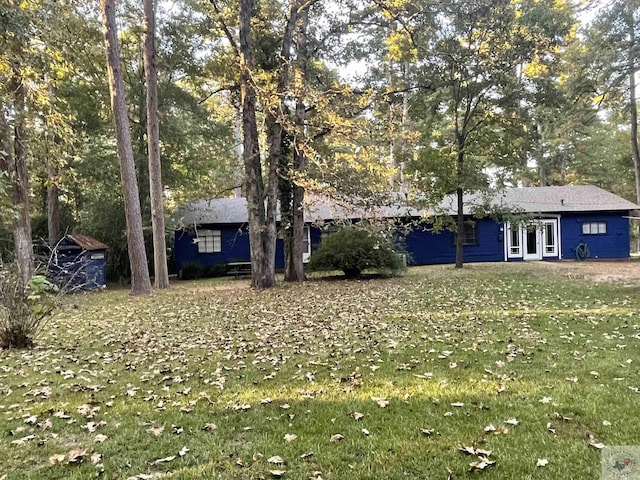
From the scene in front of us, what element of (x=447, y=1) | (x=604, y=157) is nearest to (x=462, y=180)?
(x=447, y=1)

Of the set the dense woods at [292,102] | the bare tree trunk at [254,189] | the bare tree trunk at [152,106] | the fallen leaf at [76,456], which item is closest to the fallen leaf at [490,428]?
the fallen leaf at [76,456]

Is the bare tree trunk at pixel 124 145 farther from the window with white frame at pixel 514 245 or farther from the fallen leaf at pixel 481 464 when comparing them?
the window with white frame at pixel 514 245

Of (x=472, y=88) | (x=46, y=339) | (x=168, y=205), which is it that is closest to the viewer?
(x=46, y=339)

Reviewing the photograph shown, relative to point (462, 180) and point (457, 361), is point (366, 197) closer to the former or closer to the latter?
point (462, 180)

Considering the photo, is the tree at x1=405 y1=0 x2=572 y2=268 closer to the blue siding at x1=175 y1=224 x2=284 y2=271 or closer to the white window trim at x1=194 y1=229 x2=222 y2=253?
the blue siding at x1=175 y1=224 x2=284 y2=271

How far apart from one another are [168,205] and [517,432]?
19312 millimetres

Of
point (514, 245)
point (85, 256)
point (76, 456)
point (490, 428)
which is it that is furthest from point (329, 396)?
point (514, 245)

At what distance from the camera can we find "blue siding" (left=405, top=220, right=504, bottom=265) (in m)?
22.4

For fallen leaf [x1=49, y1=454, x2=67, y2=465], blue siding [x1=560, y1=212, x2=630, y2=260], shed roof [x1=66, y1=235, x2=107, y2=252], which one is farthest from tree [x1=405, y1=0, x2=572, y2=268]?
fallen leaf [x1=49, y1=454, x2=67, y2=465]

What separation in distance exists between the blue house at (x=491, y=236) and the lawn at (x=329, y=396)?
540 inches

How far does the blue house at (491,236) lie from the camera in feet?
71.5

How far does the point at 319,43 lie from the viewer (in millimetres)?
15195

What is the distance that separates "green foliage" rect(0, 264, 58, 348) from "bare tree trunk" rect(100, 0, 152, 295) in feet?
22.3

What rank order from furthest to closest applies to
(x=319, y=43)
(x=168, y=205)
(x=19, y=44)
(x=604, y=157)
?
(x=604, y=157)
(x=168, y=205)
(x=319, y=43)
(x=19, y=44)
